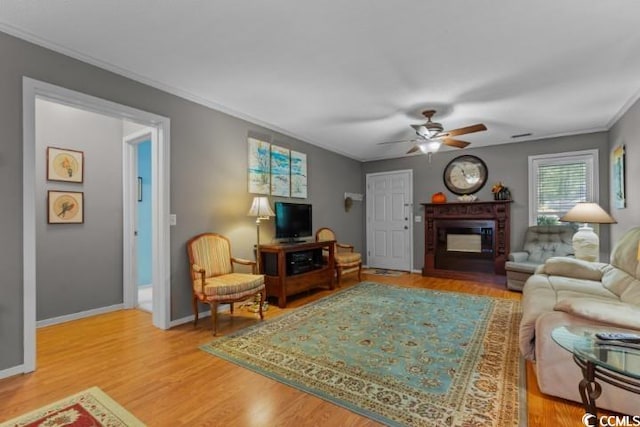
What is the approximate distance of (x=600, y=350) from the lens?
1498mm

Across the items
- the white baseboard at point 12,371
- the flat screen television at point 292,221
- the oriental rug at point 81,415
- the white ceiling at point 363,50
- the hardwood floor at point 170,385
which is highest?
the white ceiling at point 363,50

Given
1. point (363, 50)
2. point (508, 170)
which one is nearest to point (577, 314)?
point (363, 50)

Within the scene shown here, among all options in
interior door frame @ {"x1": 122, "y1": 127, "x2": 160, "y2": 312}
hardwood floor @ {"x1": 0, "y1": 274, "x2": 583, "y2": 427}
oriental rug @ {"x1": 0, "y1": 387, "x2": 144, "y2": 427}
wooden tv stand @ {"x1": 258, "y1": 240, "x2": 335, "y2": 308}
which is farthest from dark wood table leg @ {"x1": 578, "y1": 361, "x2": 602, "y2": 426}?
interior door frame @ {"x1": 122, "y1": 127, "x2": 160, "y2": 312}

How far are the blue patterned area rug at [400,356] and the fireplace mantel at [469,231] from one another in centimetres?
155

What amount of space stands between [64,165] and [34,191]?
1403 millimetres

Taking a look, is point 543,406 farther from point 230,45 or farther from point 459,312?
point 230,45

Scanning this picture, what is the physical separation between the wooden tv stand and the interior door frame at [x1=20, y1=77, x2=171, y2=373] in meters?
1.20

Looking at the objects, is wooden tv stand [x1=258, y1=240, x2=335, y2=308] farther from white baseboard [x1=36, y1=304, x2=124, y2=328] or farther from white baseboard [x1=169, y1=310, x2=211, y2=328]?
white baseboard [x1=36, y1=304, x2=124, y2=328]

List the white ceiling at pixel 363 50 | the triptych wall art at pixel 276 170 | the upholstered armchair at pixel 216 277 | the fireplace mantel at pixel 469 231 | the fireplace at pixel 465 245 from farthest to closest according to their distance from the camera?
the fireplace at pixel 465 245
the fireplace mantel at pixel 469 231
the triptych wall art at pixel 276 170
the upholstered armchair at pixel 216 277
the white ceiling at pixel 363 50

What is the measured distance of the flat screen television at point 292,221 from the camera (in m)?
4.40

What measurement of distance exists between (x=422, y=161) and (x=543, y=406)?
494 centimetres

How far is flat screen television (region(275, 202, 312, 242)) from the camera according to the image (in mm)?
4398

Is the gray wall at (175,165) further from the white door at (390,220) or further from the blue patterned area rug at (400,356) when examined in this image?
the white door at (390,220)

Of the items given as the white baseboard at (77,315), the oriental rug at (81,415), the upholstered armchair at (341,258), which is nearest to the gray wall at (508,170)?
the upholstered armchair at (341,258)
